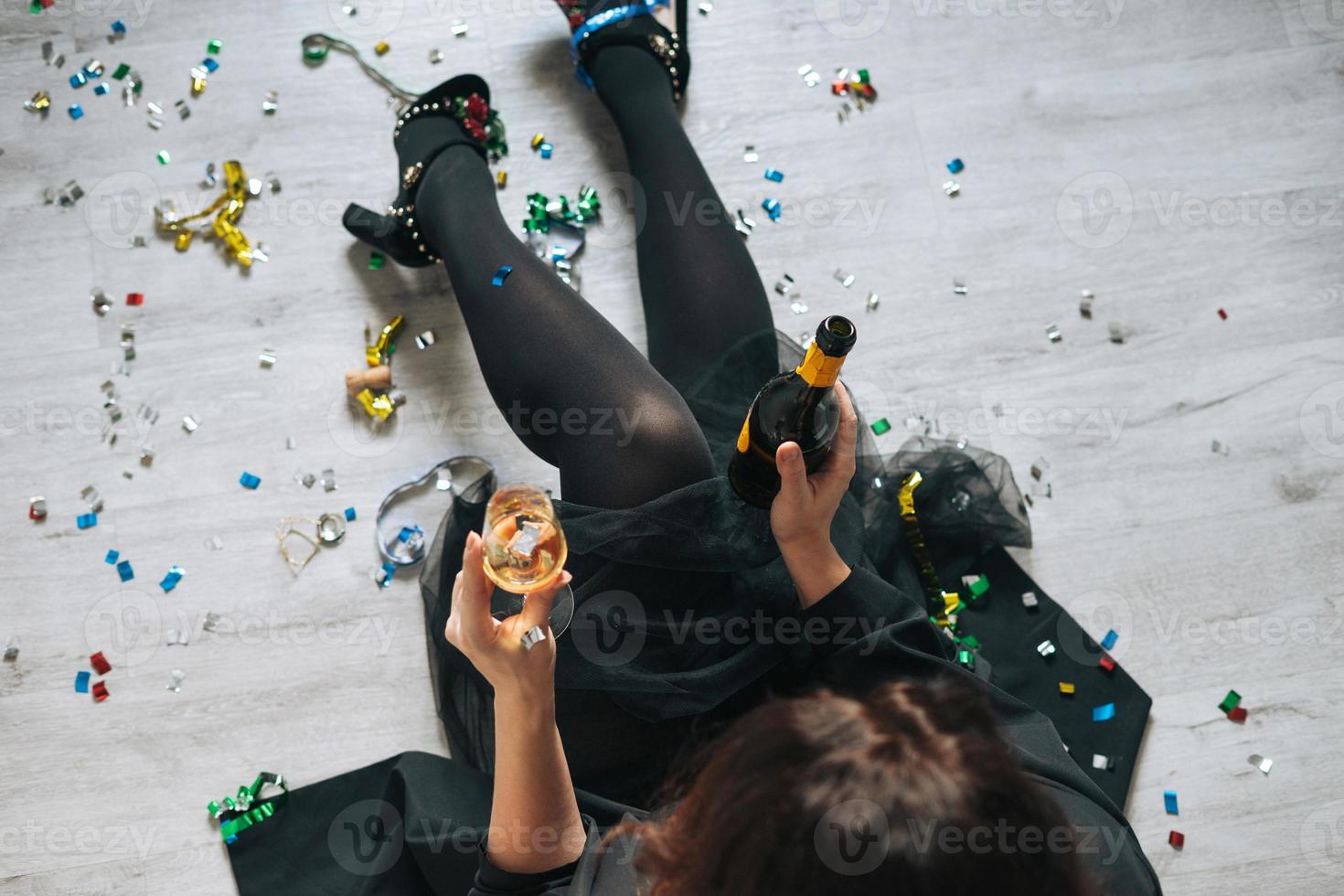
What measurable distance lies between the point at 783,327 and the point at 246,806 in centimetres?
103

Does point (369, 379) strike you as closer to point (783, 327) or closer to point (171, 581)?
point (171, 581)

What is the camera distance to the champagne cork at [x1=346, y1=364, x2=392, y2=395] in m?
1.46

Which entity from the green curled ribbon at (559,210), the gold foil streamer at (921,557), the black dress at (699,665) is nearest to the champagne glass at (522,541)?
the black dress at (699,665)

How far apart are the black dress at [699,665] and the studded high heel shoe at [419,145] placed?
412 mm

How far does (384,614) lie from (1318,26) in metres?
1.84

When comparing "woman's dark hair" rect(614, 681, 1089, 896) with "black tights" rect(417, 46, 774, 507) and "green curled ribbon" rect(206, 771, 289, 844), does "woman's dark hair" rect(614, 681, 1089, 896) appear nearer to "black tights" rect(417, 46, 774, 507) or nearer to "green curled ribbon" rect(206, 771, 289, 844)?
"black tights" rect(417, 46, 774, 507)

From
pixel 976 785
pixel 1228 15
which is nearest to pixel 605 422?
pixel 976 785

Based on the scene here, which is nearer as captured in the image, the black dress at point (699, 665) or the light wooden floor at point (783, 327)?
the black dress at point (699, 665)

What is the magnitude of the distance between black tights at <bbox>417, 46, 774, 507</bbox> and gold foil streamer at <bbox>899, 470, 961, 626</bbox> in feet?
0.98

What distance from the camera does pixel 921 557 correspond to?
1.32 metres

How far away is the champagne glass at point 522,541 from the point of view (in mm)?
855

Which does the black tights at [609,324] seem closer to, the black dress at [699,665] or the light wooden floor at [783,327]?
the black dress at [699,665]

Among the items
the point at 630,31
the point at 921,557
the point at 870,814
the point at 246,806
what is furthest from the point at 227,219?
the point at 870,814

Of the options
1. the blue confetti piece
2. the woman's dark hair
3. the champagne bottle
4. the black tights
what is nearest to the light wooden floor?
the blue confetti piece
